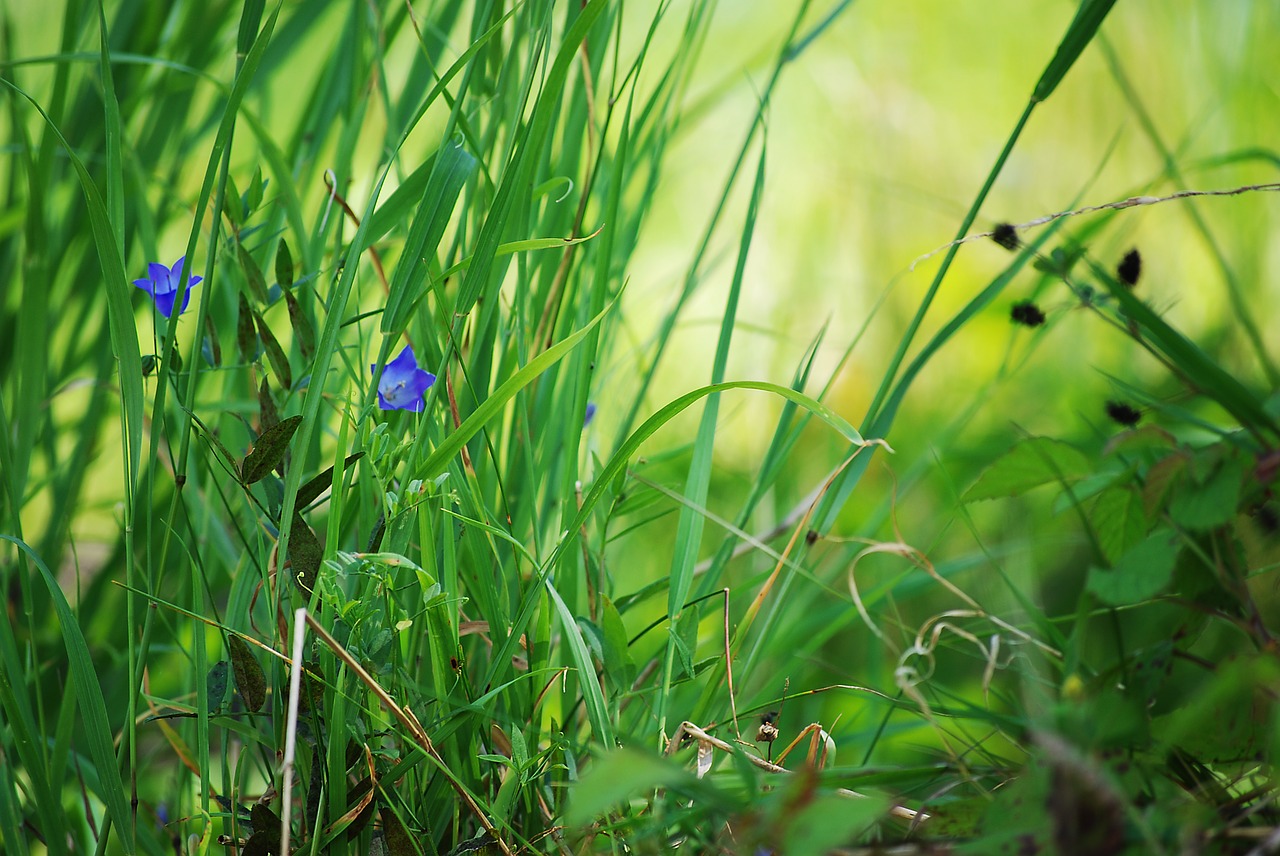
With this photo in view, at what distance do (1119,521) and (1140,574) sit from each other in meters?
0.08

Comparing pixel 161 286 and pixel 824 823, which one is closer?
pixel 824 823

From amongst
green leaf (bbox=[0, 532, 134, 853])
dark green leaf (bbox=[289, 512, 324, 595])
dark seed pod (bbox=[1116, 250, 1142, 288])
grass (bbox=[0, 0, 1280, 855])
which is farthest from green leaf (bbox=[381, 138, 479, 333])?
dark seed pod (bbox=[1116, 250, 1142, 288])

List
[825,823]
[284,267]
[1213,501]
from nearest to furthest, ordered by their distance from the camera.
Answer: [825,823], [1213,501], [284,267]

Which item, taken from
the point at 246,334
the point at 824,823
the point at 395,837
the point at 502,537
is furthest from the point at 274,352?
the point at 824,823

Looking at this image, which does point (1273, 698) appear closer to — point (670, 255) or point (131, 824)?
point (131, 824)

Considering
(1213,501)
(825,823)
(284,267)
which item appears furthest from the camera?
(284,267)

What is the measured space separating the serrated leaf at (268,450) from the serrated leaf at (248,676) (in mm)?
97

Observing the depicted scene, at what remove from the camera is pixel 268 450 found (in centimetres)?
47

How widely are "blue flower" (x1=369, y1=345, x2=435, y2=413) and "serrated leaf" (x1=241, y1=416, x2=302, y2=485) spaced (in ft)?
0.28

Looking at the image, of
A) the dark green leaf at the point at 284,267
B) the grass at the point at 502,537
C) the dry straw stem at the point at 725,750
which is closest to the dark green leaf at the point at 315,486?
the grass at the point at 502,537

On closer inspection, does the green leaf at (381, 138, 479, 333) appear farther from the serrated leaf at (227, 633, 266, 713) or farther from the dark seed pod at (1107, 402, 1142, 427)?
the dark seed pod at (1107, 402, 1142, 427)

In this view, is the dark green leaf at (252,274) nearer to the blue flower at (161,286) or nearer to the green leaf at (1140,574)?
the blue flower at (161,286)

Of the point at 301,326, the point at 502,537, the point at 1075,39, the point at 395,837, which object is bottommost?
the point at 395,837

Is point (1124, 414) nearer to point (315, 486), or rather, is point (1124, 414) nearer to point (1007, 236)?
point (1007, 236)
